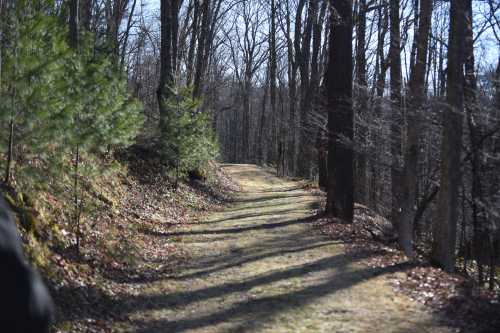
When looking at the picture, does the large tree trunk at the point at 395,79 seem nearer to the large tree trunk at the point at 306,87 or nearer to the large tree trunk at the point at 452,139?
the large tree trunk at the point at 452,139

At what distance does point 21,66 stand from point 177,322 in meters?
3.83

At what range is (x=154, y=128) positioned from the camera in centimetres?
1895

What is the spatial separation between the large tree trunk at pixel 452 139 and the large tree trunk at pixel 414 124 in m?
0.78

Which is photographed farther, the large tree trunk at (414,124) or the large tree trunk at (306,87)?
the large tree trunk at (306,87)

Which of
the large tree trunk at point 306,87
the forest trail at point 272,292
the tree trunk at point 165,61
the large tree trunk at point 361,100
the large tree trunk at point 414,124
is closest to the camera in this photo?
the forest trail at point 272,292

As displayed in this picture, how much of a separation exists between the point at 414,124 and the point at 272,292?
4.61 m

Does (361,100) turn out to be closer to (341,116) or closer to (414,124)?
(341,116)

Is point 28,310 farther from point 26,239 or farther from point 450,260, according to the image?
point 450,260

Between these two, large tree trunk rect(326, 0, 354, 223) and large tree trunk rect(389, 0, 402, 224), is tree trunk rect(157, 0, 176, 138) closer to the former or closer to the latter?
large tree trunk rect(326, 0, 354, 223)

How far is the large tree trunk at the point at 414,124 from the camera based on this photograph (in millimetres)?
9953

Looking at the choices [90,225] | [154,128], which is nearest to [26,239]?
[90,225]

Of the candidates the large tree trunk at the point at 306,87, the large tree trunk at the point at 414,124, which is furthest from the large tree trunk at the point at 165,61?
the large tree trunk at the point at 414,124

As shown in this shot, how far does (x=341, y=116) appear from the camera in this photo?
13609mm

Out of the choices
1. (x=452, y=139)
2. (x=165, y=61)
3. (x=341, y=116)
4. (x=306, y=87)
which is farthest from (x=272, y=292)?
(x=306, y=87)
